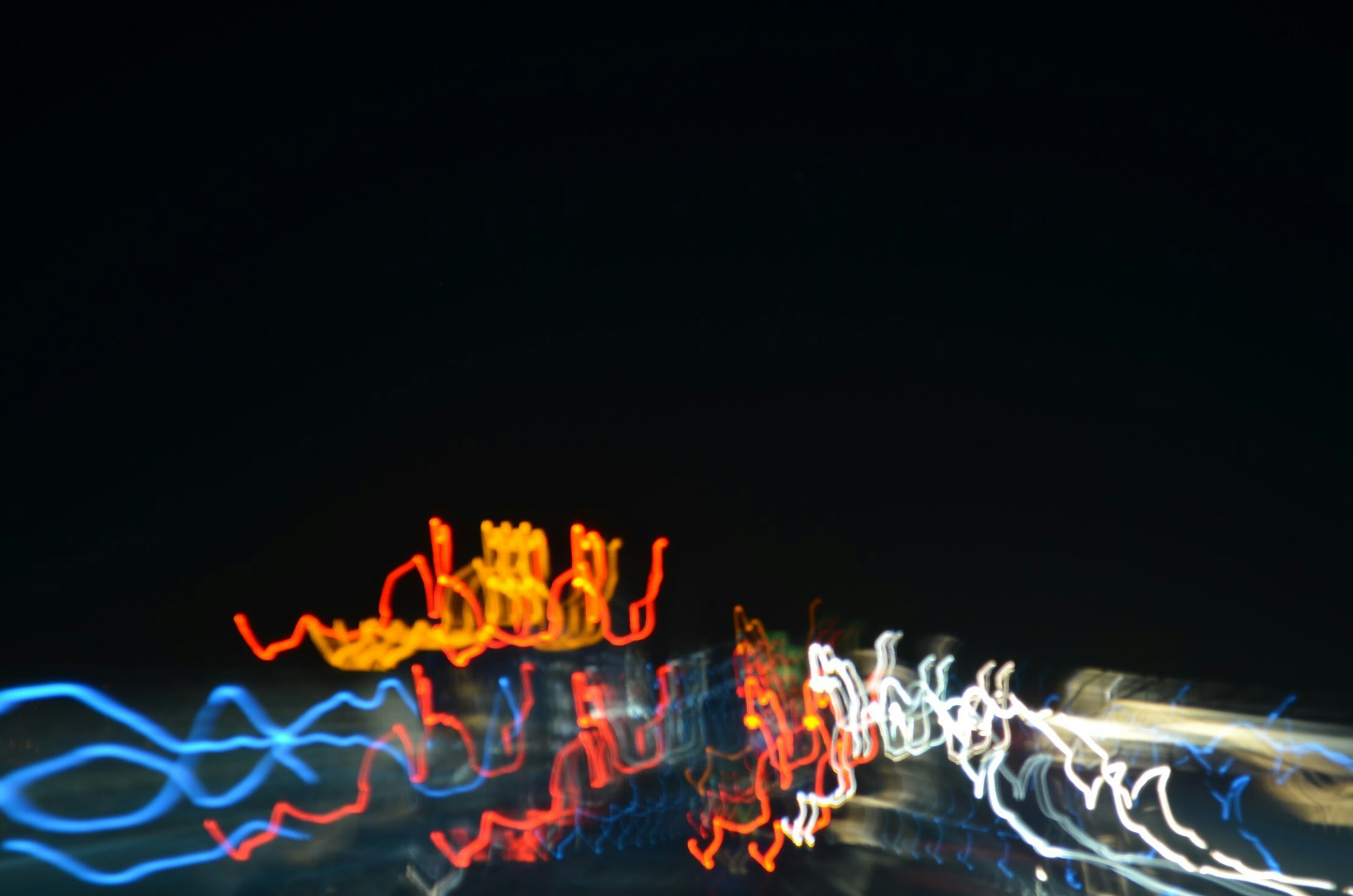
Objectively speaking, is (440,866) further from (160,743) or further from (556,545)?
(556,545)

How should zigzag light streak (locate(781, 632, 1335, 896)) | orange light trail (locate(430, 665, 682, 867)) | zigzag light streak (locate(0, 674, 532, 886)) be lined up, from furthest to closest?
orange light trail (locate(430, 665, 682, 867)) → zigzag light streak (locate(781, 632, 1335, 896)) → zigzag light streak (locate(0, 674, 532, 886))

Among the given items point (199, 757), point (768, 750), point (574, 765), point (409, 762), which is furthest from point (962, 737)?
point (199, 757)

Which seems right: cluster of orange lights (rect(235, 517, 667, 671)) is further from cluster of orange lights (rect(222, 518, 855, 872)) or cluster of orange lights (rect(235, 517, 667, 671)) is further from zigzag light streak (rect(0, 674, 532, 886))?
zigzag light streak (rect(0, 674, 532, 886))

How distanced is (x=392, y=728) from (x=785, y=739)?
270 centimetres

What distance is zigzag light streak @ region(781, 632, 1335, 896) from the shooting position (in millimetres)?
5820

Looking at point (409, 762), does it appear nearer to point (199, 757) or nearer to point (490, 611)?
point (490, 611)

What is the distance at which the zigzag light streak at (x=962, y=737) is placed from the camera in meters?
5.82

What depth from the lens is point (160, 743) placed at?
540cm

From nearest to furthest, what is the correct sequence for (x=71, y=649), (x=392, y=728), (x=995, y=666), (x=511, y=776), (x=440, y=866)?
(x=71, y=649) < (x=440, y=866) < (x=392, y=728) < (x=511, y=776) < (x=995, y=666)

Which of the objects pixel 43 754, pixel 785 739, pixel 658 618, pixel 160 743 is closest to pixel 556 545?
pixel 658 618

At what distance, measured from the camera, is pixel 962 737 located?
22.7 feet

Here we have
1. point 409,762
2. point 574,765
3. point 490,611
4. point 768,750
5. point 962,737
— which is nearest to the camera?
point 409,762

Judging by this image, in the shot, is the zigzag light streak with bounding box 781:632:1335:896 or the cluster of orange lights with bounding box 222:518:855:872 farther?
the cluster of orange lights with bounding box 222:518:855:872

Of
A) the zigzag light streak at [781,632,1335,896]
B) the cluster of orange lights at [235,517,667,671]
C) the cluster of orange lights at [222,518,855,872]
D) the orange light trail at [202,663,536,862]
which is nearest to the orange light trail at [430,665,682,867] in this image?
the cluster of orange lights at [222,518,855,872]
